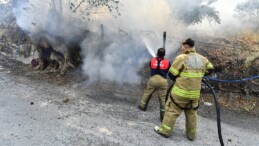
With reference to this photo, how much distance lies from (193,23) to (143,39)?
2390 millimetres

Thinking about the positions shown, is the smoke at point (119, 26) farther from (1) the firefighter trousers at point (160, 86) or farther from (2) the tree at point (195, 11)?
(1) the firefighter trousers at point (160, 86)

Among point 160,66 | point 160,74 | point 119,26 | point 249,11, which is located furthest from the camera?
point 249,11

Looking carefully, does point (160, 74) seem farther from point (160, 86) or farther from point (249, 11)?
point (249, 11)

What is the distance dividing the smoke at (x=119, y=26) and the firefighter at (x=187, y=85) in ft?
10.00

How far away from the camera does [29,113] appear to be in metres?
6.09

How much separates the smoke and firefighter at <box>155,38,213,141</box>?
3.05 metres

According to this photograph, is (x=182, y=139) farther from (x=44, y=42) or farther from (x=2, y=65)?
(x=2, y=65)

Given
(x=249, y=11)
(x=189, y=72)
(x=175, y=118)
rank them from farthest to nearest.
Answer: (x=249, y=11) < (x=175, y=118) < (x=189, y=72)

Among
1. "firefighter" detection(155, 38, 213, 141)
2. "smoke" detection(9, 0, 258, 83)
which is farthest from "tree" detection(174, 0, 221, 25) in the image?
"firefighter" detection(155, 38, 213, 141)

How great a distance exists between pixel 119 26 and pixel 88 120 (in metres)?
4.96

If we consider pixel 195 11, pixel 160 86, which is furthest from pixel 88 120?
pixel 195 11

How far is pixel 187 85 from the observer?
514 centimetres

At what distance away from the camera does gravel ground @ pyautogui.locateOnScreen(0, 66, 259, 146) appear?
5203 mm

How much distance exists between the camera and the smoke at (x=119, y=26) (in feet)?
28.1
